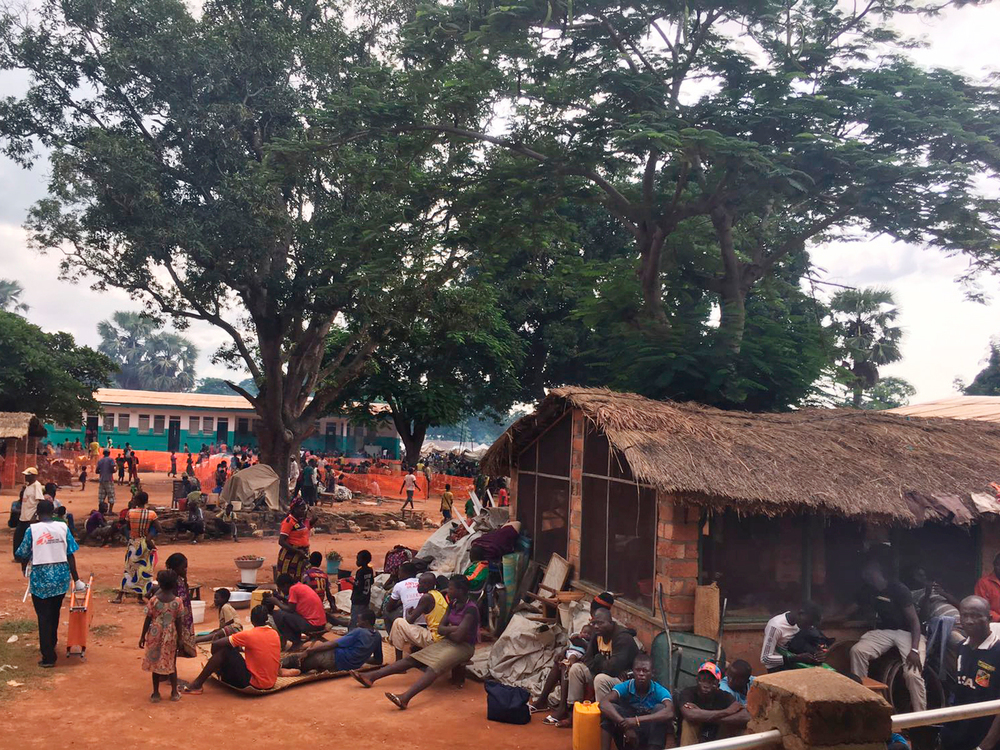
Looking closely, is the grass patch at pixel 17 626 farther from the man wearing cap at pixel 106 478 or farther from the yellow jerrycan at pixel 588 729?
the man wearing cap at pixel 106 478

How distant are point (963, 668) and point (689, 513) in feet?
10.1

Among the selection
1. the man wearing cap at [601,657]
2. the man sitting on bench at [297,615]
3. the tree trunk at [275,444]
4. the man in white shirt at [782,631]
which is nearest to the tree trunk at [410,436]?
the tree trunk at [275,444]

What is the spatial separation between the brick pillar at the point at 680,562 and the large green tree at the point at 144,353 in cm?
7839

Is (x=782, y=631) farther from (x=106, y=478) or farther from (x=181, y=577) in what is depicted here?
(x=106, y=478)

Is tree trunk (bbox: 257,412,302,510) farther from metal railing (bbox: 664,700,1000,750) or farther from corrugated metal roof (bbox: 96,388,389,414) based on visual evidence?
metal railing (bbox: 664,700,1000,750)

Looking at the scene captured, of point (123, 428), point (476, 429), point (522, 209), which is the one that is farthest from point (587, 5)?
point (476, 429)

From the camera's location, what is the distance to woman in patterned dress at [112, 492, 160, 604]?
1277cm

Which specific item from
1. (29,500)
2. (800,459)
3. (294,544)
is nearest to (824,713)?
(800,459)

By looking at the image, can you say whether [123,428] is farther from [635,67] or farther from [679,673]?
[679,673]

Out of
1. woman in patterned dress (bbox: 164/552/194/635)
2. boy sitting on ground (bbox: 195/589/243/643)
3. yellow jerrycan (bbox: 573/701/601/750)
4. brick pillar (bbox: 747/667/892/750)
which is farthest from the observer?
boy sitting on ground (bbox: 195/589/243/643)

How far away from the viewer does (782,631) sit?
843 cm

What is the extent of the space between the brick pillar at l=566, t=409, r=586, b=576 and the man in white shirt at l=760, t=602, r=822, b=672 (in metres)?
3.20

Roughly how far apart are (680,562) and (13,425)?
2285 centimetres

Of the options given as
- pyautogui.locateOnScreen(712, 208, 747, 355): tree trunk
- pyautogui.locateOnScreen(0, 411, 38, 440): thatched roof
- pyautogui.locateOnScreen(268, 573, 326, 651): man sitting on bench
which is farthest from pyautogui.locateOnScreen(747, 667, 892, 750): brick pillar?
pyautogui.locateOnScreen(0, 411, 38, 440): thatched roof
